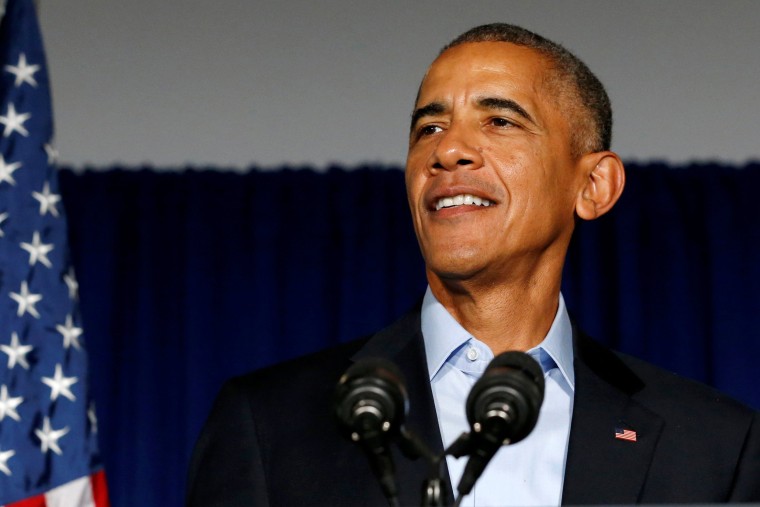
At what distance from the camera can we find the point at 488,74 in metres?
2.24

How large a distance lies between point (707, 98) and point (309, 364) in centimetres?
236

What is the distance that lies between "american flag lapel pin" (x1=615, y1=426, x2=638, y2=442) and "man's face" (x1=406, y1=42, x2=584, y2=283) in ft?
1.01

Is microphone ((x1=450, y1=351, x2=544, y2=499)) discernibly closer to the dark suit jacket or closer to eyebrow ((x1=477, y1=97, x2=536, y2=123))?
the dark suit jacket

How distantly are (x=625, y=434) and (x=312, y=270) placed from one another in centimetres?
206

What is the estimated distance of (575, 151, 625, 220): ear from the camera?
2342 millimetres

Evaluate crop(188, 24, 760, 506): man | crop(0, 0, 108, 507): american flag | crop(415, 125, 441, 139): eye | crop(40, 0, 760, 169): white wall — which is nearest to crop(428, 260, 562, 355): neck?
crop(188, 24, 760, 506): man

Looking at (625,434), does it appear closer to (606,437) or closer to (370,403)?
(606,437)

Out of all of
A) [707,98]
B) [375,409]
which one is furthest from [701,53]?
[375,409]

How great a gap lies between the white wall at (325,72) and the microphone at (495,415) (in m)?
2.79

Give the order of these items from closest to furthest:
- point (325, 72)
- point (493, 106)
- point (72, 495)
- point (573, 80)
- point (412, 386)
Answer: point (412, 386) < point (493, 106) < point (573, 80) < point (72, 495) < point (325, 72)

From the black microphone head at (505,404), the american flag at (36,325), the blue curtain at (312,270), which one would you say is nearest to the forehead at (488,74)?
the american flag at (36,325)

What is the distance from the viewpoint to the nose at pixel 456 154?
212cm

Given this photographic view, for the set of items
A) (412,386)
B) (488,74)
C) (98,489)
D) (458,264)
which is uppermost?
(488,74)

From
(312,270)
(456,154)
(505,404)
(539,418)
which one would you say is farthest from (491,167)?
(312,270)
